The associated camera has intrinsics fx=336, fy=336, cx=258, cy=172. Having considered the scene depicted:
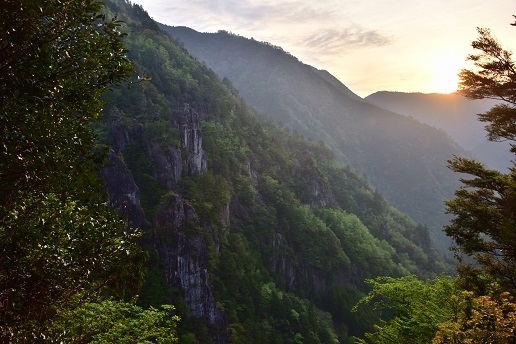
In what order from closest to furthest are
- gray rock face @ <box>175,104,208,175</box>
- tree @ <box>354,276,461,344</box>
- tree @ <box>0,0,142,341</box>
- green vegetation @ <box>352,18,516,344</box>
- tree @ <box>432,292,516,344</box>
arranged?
1. tree @ <box>0,0,142,341</box>
2. tree @ <box>432,292,516,344</box>
3. green vegetation @ <box>352,18,516,344</box>
4. tree @ <box>354,276,461,344</box>
5. gray rock face @ <box>175,104,208,175</box>

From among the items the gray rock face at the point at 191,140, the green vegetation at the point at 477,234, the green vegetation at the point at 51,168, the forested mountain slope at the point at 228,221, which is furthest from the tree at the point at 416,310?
the gray rock face at the point at 191,140

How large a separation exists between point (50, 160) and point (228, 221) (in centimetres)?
6427

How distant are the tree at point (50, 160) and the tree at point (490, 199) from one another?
11.3 m

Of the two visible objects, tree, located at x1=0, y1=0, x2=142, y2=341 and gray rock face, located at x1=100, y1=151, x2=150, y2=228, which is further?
gray rock face, located at x1=100, y1=151, x2=150, y2=228

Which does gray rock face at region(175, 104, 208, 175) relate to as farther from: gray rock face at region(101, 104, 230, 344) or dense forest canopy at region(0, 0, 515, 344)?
gray rock face at region(101, 104, 230, 344)

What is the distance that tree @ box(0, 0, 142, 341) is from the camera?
5.33 m

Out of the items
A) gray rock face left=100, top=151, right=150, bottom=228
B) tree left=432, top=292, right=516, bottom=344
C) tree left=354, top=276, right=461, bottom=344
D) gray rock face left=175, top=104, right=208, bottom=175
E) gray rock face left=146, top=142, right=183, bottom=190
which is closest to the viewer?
tree left=432, top=292, right=516, bottom=344

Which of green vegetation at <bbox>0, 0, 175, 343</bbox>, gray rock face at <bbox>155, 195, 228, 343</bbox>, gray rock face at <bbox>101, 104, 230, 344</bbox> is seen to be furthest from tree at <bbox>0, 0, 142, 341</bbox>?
gray rock face at <bbox>155, 195, 228, 343</bbox>

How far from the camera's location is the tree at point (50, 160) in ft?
17.5

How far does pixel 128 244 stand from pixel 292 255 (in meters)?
78.8

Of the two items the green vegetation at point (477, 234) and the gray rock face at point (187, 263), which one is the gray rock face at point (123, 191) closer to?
the gray rock face at point (187, 263)

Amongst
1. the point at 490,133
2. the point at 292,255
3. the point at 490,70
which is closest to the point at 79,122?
the point at 490,70

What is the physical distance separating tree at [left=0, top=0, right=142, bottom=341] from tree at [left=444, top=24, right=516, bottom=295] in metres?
11.3

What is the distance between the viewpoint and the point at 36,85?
18.1 feet
